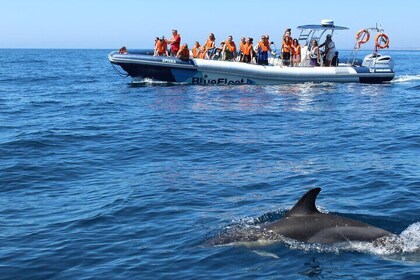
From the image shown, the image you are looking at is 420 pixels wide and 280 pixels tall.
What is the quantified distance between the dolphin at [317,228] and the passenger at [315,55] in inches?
938

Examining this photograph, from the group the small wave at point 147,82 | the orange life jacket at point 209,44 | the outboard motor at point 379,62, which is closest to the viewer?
the small wave at point 147,82

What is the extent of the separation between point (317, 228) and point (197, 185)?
4.05 metres

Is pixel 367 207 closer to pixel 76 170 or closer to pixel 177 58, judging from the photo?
pixel 76 170

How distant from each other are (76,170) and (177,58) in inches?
695

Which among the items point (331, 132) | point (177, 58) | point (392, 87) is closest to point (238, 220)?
point (331, 132)

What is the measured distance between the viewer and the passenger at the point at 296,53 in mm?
31522

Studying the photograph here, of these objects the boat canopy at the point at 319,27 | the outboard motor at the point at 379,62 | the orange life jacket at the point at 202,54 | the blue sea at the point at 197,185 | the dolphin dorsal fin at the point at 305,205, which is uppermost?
the boat canopy at the point at 319,27

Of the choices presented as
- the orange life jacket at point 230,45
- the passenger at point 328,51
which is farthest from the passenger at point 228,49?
the passenger at point 328,51

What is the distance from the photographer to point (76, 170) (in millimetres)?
13414

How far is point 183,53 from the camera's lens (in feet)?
99.1

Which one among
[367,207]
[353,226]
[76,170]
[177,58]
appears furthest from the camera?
[177,58]

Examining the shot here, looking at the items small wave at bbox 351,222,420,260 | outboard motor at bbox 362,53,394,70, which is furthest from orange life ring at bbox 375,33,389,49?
small wave at bbox 351,222,420,260

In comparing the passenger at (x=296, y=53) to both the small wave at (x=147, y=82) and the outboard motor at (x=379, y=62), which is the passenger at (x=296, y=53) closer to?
the outboard motor at (x=379, y=62)

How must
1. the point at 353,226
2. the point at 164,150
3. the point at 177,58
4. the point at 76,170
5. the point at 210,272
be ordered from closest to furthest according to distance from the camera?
1. the point at 210,272
2. the point at 353,226
3. the point at 76,170
4. the point at 164,150
5. the point at 177,58
